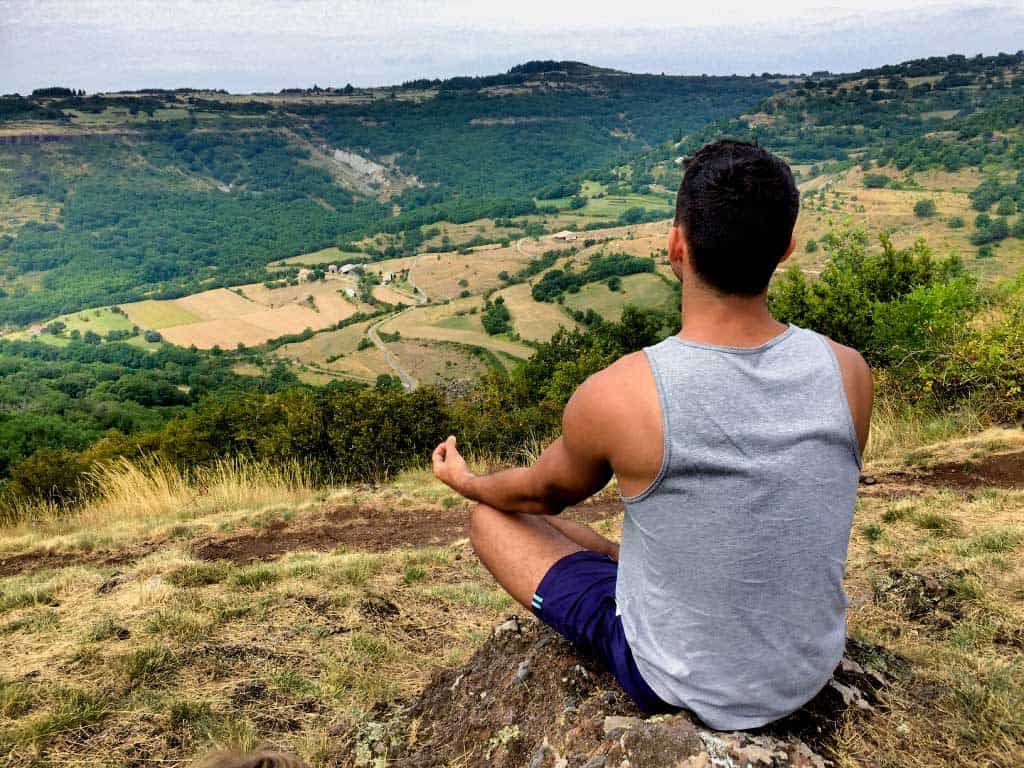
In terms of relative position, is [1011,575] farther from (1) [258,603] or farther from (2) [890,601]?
(1) [258,603]

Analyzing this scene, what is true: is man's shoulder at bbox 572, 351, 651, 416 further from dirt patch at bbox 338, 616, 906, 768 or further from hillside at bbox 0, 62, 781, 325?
hillside at bbox 0, 62, 781, 325

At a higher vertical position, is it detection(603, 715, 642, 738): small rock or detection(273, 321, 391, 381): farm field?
detection(603, 715, 642, 738): small rock

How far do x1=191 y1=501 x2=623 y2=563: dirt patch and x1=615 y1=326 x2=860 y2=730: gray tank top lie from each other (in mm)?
4129

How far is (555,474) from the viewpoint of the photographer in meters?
2.06

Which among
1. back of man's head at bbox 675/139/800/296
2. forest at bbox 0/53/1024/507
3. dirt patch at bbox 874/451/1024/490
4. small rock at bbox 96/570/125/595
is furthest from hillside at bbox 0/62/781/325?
back of man's head at bbox 675/139/800/296

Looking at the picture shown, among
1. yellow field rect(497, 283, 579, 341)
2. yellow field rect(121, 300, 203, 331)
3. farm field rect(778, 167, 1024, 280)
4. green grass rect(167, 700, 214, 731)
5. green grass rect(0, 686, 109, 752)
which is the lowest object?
yellow field rect(121, 300, 203, 331)

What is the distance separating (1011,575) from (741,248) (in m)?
2.86

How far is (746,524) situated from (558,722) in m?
0.98

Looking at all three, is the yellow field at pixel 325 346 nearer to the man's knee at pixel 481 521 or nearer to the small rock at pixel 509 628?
the small rock at pixel 509 628

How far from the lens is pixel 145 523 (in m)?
6.64

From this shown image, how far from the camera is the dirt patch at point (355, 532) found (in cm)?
574

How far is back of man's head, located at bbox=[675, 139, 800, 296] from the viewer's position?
1.65 meters

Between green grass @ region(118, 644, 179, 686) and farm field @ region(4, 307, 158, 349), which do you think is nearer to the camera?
green grass @ region(118, 644, 179, 686)

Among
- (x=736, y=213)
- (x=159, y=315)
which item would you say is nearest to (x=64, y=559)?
(x=736, y=213)
